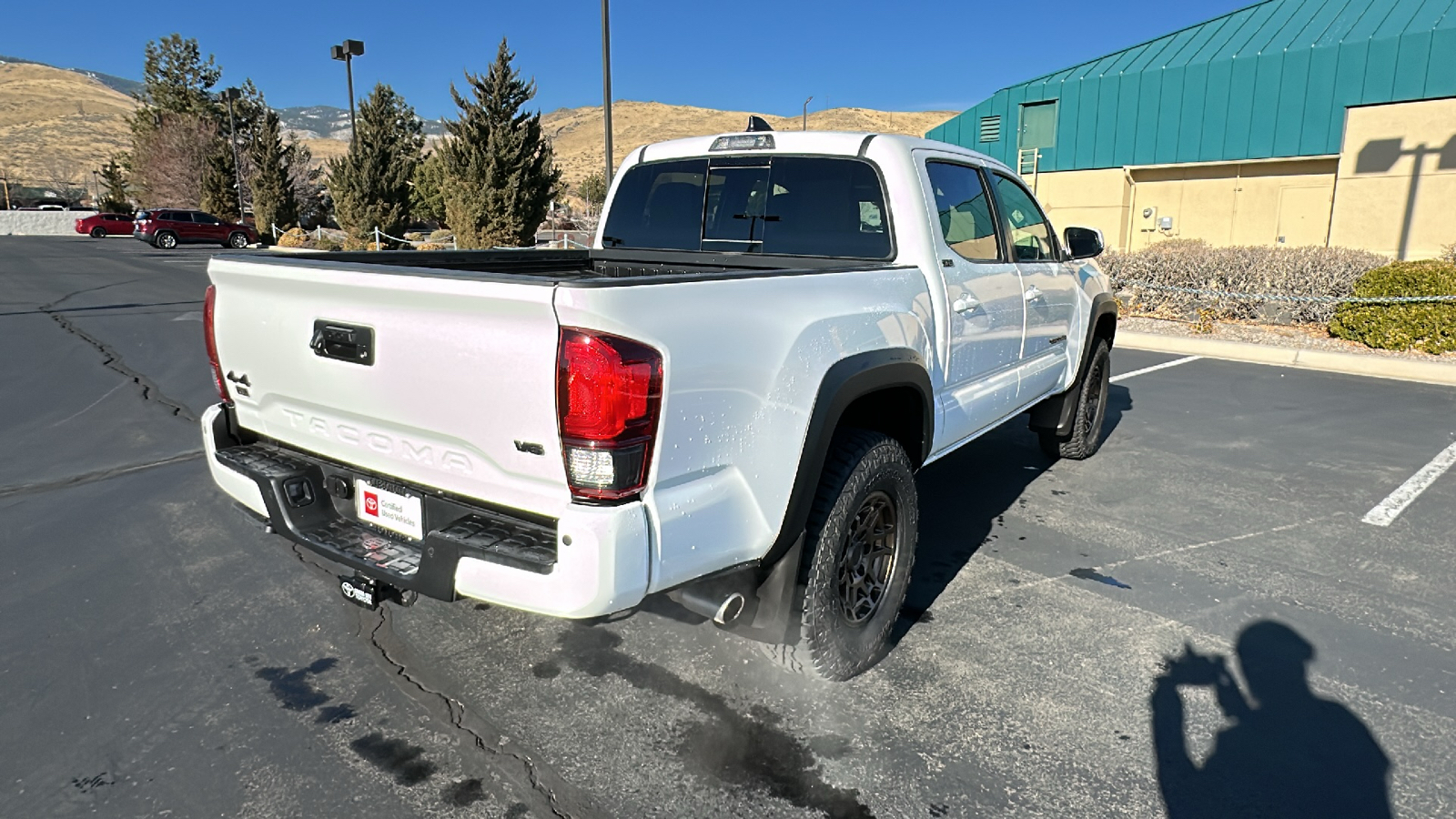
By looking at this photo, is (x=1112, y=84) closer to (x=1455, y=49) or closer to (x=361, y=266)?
(x=1455, y=49)

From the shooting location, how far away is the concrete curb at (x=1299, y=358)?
9.53 metres

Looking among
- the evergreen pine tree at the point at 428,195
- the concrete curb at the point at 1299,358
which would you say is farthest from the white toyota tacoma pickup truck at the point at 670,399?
the evergreen pine tree at the point at 428,195

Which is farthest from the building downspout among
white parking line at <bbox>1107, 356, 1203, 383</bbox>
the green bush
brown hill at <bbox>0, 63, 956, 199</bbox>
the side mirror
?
brown hill at <bbox>0, 63, 956, 199</bbox>

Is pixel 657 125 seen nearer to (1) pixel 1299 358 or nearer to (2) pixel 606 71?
(2) pixel 606 71

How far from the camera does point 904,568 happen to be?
3457mm

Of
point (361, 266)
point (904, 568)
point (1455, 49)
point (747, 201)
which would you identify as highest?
point (1455, 49)

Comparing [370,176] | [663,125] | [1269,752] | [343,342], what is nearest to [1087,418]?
[1269,752]

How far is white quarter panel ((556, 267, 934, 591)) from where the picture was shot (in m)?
2.24

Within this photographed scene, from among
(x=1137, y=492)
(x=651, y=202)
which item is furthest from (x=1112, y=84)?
(x=651, y=202)

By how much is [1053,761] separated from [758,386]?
151 centimetres

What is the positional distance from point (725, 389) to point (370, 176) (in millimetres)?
33534

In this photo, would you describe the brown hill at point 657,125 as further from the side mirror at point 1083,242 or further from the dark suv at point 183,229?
the side mirror at point 1083,242

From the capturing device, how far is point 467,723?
292 centimetres

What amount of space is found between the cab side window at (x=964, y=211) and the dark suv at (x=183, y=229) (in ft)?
124
